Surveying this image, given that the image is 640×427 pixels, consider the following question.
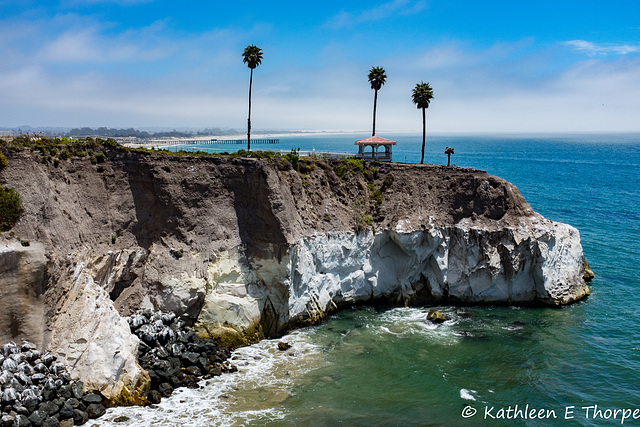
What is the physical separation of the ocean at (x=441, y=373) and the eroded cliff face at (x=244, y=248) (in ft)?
7.44

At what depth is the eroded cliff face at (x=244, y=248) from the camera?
2722cm

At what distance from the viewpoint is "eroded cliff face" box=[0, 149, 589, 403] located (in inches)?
1072

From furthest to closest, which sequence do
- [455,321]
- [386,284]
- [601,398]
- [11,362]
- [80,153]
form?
[386,284] → [455,321] → [80,153] → [601,398] → [11,362]

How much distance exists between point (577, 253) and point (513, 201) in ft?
23.1

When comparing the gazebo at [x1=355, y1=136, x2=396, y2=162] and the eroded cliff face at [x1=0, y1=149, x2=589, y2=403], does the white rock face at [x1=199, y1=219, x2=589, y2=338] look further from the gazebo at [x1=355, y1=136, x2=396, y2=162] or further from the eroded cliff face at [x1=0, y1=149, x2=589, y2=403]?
the gazebo at [x1=355, y1=136, x2=396, y2=162]

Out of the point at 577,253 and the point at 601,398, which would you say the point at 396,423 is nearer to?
the point at 601,398

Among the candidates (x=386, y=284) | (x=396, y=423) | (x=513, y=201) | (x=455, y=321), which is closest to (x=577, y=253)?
(x=513, y=201)

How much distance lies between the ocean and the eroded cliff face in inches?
89.3

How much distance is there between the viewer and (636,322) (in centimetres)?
3634

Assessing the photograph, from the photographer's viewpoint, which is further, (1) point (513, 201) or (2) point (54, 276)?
(1) point (513, 201)

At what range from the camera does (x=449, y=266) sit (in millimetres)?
41406

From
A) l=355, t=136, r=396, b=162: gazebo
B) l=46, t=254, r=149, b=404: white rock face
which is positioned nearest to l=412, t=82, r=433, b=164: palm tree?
l=355, t=136, r=396, b=162: gazebo

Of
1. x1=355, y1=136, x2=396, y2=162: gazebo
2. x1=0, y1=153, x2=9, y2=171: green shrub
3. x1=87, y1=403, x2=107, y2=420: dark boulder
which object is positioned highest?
x1=355, y1=136, x2=396, y2=162: gazebo

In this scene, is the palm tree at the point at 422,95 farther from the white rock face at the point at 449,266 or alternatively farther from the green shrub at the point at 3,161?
the green shrub at the point at 3,161
